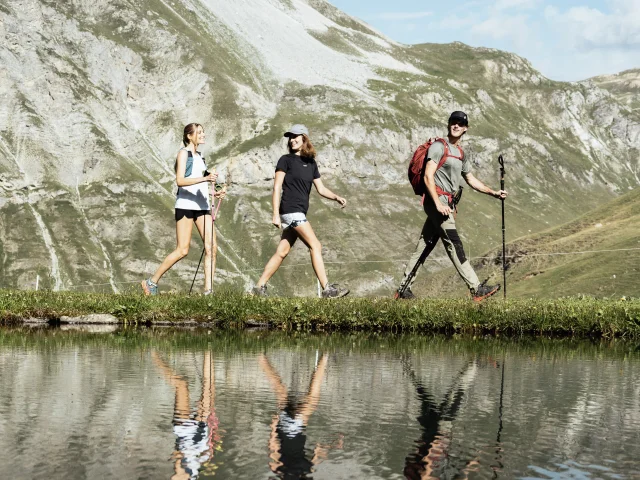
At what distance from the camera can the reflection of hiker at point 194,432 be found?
20.2 ft

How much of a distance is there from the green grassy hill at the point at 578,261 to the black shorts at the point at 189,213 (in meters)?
22.3

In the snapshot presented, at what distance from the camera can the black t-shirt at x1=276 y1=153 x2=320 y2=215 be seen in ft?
61.9

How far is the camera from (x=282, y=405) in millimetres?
8656

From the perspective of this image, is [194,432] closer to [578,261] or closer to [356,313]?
[356,313]

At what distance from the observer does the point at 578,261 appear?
4881cm

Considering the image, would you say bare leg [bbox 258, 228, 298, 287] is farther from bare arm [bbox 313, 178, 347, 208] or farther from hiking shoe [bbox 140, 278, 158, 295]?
hiking shoe [bbox 140, 278, 158, 295]

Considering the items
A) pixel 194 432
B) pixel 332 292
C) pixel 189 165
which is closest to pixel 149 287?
pixel 189 165

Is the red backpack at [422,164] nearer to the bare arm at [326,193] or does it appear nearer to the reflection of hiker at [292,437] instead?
the bare arm at [326,193]

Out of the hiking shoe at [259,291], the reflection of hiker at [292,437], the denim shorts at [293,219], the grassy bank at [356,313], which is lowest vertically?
the reflection of hiker at [292,437]

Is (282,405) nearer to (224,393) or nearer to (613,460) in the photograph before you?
(224,393)

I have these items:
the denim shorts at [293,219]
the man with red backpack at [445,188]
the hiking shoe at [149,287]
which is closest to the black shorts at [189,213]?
the hiking shoe at [149,287]

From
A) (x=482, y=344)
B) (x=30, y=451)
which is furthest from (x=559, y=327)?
(x=30, y=451)

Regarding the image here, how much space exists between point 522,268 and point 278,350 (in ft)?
142

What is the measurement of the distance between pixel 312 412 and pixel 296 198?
35.5ft
